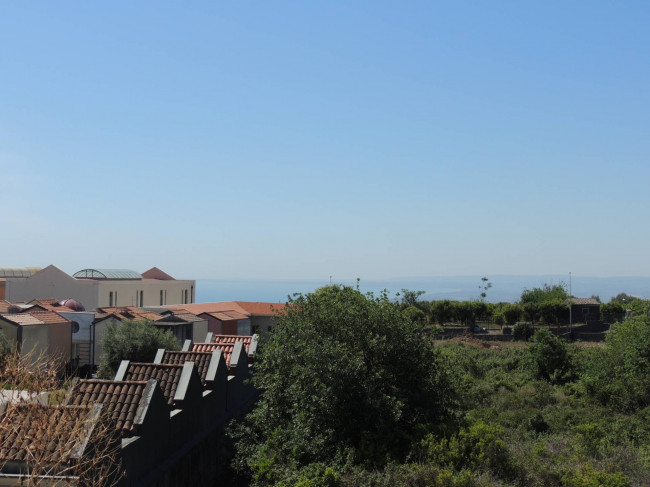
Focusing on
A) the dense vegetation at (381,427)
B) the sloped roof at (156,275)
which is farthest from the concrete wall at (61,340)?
the sloped roof at (156,275)

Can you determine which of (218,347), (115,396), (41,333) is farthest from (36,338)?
(115,396)

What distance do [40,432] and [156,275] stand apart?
2625 inches

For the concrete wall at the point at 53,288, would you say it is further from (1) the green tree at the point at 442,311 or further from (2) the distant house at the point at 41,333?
(1) the green tree at the point at 442,311

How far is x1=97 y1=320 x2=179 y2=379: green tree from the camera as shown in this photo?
95.1ft

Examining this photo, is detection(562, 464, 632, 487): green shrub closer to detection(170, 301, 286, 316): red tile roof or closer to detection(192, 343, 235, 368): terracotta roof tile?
detection(192, 343, 235, 368): terracotta roof tile

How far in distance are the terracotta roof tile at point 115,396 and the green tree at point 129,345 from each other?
49.9 ft

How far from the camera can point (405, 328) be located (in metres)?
17.7

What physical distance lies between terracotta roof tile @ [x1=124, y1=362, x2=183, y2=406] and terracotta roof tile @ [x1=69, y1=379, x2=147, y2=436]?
2.72m

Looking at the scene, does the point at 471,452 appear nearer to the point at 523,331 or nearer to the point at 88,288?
the point at 523,331

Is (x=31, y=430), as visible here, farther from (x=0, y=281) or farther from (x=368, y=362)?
(x=0, y=281)

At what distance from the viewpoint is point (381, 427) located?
15.6 m

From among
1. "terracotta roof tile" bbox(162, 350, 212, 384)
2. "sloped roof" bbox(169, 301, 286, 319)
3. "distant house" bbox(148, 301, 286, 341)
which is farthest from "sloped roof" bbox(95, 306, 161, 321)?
"terracotta roof tile" bbox(162, 350, 212, 384)

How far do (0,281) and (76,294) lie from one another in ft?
43.3

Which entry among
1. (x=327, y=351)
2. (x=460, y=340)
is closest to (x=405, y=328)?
(x=327, y=351)
